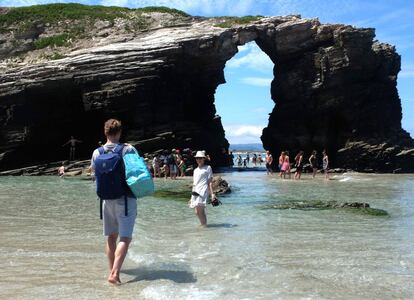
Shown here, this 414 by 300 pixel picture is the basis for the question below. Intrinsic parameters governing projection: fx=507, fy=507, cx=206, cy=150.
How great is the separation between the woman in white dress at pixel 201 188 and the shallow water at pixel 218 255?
14.5 inches

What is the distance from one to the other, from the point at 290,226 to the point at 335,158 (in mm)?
33301

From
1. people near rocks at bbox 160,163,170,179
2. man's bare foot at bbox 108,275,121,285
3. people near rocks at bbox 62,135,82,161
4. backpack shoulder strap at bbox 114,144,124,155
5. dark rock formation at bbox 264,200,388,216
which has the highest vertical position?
people near rocks at bbox 62,135,82,161

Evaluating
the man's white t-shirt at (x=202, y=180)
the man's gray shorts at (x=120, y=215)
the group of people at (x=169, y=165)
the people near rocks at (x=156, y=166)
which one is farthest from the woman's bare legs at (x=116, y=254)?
the people near rocks at (x=156, y=166)

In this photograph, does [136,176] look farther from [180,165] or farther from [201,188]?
[180,165]

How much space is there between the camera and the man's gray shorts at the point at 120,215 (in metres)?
6.46

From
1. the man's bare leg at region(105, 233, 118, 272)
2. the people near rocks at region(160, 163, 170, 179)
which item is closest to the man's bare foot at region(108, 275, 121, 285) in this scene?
the man's bare leg at region(105, 233, 118, 272)

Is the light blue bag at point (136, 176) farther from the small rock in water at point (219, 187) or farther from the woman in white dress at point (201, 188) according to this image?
the small rock in water at point (219, 187)

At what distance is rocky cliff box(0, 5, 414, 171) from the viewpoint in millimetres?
36906

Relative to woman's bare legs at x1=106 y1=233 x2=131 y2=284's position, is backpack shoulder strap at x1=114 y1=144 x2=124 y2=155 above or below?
above

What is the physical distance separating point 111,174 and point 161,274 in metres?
1.57

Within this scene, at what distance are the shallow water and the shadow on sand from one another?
0.04 feet

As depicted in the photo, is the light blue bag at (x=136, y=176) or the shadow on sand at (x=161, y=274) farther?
the shadow on sand at (x=161, y=274)

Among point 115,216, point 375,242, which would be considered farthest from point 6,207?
point 375,242

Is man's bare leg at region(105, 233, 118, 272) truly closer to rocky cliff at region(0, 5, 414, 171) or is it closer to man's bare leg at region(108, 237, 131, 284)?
man's bare leg at region(108, 237, 131, 284)
